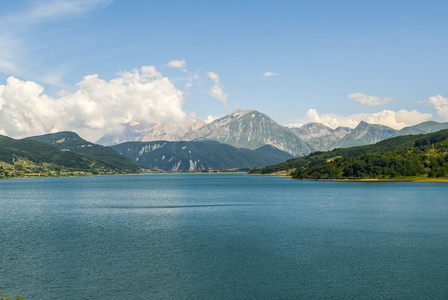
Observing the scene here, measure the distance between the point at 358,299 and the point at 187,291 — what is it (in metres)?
22.2

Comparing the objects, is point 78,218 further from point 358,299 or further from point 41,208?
point 358,299

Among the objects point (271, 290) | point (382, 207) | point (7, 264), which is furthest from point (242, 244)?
point (382, 207)

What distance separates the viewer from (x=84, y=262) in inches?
2562

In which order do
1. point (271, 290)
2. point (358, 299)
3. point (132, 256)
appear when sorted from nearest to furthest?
point (358, 299), point (271, 290), point (132, 256)

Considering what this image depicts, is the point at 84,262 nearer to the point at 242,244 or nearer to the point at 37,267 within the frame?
the point at 37,267

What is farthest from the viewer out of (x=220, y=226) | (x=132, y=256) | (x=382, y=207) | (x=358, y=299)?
(x=382, y=207)

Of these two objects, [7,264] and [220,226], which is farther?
[220,226]

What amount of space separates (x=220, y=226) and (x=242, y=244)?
80.5ft

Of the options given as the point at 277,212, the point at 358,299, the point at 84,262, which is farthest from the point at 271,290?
the point at 277,212

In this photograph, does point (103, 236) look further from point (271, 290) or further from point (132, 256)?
point (271, 290)

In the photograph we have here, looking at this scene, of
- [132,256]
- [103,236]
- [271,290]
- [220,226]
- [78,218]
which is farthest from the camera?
[78,218]

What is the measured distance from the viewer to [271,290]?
5091 cm

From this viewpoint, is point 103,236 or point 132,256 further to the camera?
point 103,236

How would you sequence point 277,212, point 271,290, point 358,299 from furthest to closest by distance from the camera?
1. point 277,212
2. point 271,290
3. point 358,299
